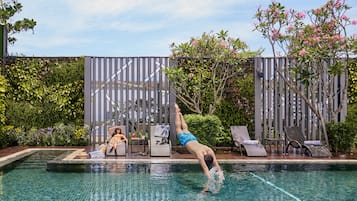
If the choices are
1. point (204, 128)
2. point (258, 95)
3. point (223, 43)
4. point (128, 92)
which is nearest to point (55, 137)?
point (128, 92)

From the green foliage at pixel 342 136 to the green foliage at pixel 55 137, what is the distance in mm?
6755

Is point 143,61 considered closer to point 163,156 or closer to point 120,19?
point 120,19

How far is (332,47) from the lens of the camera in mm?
10828

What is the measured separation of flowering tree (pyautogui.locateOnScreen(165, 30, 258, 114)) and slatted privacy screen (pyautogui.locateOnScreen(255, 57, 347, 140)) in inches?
36.2

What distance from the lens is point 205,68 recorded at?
13164 mm

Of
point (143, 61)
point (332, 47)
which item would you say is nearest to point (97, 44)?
point (143, 61)

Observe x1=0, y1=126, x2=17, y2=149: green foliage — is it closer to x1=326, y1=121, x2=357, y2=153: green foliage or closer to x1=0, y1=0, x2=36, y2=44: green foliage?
x1=0, y1=0, x2=36, y2=44: green foliage

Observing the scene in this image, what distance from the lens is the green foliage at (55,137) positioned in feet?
41.4

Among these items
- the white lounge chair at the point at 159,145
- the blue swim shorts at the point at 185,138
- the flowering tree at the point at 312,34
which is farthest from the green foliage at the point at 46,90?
the blue swim shorts at the point at 185,138

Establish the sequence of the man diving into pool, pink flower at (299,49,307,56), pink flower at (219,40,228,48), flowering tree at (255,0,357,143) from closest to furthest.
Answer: the man diving into pool < pink flower at (299,49,307,56) < flowering tree at (255,0,357,143) < pink flower at (219,40,228,48)

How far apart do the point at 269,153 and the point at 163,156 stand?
280 centimetres

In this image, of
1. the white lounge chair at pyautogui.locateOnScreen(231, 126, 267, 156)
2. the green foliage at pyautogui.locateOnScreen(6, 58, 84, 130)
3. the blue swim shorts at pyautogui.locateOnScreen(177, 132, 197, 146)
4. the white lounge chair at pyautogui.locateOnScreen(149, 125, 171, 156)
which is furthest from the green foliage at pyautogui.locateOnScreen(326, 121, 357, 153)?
the green foliage at pyautogui.locateOnScreen(6, 58, 84, 130)

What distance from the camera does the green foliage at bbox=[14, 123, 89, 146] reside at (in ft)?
41.4

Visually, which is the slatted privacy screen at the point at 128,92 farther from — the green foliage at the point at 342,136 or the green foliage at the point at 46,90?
the green foliage at the point at 342,136
